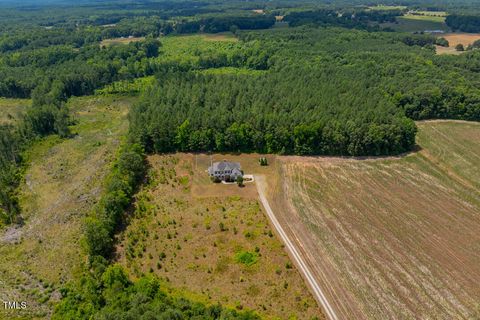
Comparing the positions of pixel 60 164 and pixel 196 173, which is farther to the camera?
pixel 60 164

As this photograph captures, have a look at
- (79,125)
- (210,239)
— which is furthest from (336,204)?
(79,125)

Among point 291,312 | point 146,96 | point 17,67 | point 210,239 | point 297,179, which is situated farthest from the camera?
point 17,67

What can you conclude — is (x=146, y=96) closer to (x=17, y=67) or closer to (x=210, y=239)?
(x=210, y=239)

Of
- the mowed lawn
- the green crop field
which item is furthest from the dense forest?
the green crop field

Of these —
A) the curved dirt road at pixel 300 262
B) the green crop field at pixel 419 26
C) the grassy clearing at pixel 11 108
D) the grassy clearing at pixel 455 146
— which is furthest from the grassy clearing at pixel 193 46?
the green crop field at pixel 419 26

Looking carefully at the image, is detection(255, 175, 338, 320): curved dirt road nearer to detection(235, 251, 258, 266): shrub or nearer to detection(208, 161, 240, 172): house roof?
detection(235, 251, 258, 266): shrub

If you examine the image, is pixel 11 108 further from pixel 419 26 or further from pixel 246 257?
pixel 419 26
